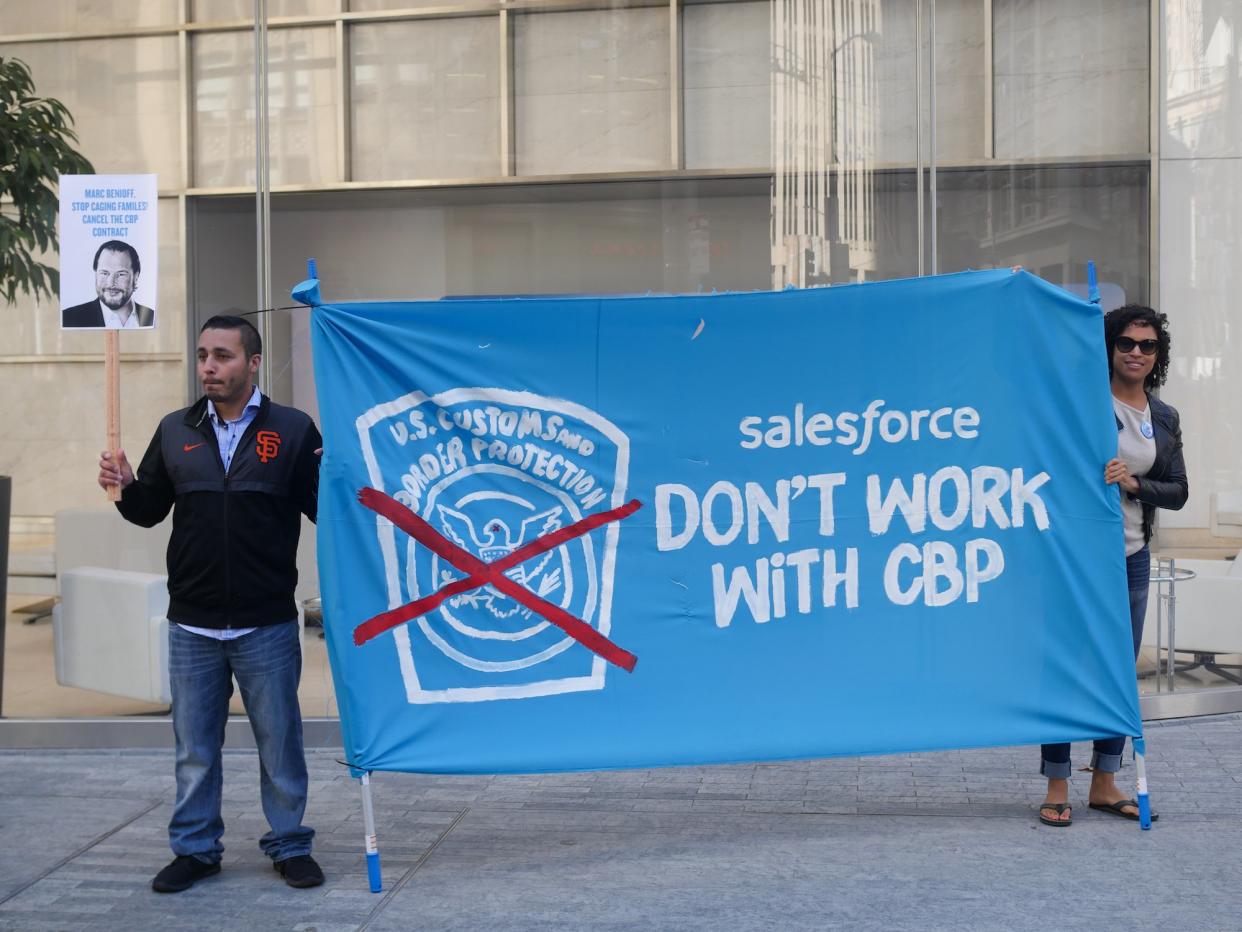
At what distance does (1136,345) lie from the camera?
5.30 meters

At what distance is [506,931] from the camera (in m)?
4.34

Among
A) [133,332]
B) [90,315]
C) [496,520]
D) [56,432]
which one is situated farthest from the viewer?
[56,432]

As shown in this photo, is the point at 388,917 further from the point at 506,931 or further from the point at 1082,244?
the point at 1082,244

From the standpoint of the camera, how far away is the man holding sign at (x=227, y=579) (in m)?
4.71

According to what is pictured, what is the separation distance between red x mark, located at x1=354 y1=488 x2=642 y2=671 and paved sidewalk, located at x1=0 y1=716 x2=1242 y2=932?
767 mm

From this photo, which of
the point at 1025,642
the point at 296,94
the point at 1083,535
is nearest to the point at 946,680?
the point at 1025,642

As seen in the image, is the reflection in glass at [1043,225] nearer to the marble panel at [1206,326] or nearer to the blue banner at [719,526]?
the marble panel at [1206,326]

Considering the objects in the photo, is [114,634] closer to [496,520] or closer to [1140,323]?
[496,520]

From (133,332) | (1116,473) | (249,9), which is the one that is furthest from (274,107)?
(1116,473)

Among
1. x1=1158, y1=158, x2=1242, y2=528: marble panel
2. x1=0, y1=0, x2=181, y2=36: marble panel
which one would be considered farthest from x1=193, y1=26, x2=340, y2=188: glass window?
x1=1158, y1=158, x2=1242, y2=528: marble panel

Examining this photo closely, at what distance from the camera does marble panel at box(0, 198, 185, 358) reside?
271 inches

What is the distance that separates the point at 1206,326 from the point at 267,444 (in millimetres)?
4755

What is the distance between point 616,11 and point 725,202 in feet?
3.46

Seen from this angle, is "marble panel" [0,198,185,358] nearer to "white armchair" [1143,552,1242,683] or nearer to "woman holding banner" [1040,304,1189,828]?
"woman holding banner" [1040,304,1189,828]
